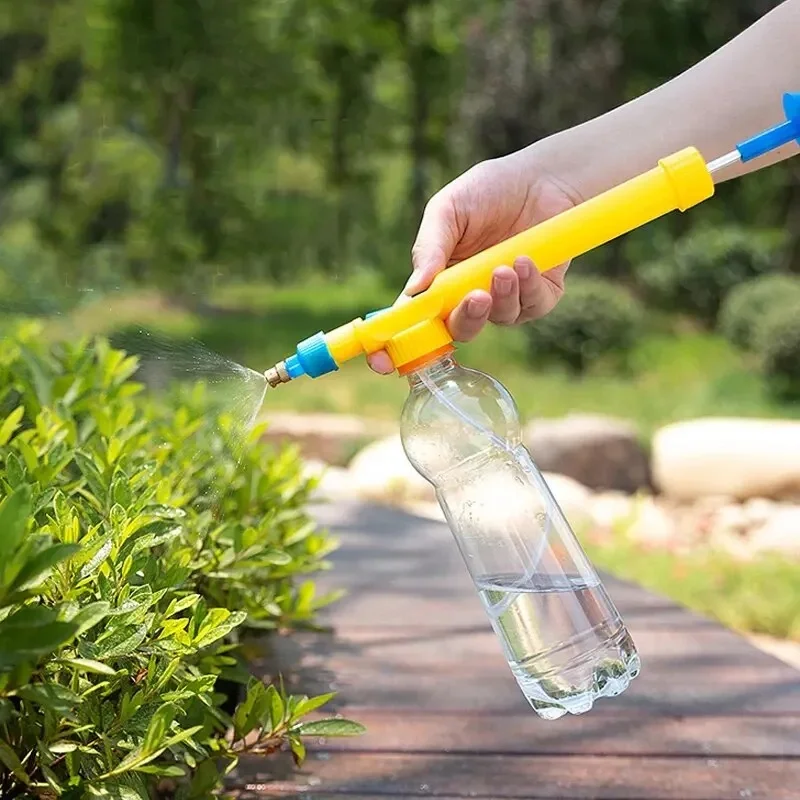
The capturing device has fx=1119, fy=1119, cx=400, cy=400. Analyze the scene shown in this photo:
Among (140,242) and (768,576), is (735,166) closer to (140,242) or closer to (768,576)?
(768,576)

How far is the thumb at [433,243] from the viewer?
4.27ft

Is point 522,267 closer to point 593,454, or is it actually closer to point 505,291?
point 505,291

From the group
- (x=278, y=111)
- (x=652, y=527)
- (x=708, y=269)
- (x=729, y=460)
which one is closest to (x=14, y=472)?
(x=652, y=527)

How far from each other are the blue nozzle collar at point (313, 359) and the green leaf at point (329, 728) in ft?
1.24

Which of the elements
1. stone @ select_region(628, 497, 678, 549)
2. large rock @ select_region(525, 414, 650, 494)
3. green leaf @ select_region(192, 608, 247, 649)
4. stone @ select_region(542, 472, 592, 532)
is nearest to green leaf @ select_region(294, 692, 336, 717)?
green leaf @ select_region(192, 608, 247, 649)

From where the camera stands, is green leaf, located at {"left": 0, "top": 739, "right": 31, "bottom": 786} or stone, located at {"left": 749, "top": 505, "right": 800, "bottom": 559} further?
stone, located at {"left": 749, "top": 505, "right": 800, "bottom": 559}

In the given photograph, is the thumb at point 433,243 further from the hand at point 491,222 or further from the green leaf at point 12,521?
the green leaf at point 12,521

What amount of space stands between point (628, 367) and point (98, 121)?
21.3 feet

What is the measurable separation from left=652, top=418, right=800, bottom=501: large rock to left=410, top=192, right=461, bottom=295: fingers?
4650 mm

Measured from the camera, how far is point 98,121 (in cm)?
1188

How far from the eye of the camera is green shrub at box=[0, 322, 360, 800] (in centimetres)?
85

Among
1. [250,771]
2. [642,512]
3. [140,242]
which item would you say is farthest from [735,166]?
[140,242]

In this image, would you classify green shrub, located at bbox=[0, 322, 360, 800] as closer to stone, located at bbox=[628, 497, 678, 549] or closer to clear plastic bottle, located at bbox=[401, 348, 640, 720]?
clear plastic bottle, located at bbox=[401, 348, 640, 720]

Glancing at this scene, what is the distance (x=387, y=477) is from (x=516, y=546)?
426 centimetres
